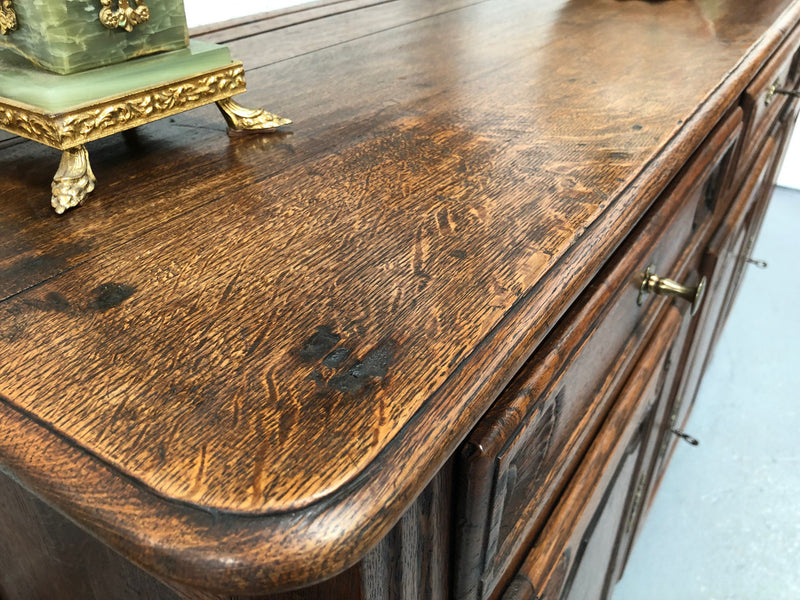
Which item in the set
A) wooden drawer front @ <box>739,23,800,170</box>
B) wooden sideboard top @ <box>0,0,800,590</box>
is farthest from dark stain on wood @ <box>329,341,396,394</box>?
wooden drawer front @ <box>739,23,800,170</box>

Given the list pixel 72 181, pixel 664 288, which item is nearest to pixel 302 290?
pixel 72 181

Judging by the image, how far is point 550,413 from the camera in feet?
1.13

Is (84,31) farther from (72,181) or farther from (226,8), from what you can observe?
(226,8)

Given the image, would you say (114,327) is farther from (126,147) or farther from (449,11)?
(449,11)

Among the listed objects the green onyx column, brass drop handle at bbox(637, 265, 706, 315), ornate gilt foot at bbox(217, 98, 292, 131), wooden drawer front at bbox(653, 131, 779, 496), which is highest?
the green onyx column

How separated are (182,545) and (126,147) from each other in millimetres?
344

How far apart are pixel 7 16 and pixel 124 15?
0.07 m

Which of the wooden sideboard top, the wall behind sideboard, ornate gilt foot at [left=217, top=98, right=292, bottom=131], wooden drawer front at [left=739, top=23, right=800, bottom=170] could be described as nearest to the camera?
the wooden sideboard top

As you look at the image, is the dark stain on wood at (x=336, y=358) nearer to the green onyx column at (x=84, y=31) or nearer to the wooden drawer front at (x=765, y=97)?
the green onyx column at (x=84, y=31)

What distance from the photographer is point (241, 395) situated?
0.77ft

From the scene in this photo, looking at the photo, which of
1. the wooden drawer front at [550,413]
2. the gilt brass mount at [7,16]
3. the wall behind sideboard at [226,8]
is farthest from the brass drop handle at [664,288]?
the wall behind sideboard at [226,8]

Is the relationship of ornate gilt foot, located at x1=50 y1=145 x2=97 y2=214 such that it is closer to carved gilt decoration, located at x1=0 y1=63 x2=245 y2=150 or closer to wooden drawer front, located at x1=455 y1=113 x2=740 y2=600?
carved gilt decoration, located at x1=0 y1=63 x2=245 y2=150

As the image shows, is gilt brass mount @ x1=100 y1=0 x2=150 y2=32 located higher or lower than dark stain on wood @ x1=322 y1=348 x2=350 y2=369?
higher

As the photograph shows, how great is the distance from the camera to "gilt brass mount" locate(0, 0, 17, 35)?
1.28 ft
